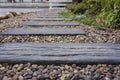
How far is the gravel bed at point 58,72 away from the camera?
5.28ft

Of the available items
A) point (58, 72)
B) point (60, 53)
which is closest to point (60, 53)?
point (60, 53)

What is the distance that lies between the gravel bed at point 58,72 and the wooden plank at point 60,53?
5 cm

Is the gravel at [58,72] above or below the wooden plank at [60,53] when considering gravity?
below

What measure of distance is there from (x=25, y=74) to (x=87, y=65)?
17.2 inches

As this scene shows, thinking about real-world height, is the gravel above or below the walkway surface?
below

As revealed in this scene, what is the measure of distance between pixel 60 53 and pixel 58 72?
0.38m

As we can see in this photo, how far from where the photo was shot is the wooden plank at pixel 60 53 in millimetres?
1886

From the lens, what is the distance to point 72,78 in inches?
63.1

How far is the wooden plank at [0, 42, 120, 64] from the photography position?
6.19ft

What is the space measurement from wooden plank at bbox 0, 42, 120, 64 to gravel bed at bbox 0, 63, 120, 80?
0.05 m

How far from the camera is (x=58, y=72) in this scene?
5.57ft

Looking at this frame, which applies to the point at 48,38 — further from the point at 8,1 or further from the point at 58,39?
the point at 8,1

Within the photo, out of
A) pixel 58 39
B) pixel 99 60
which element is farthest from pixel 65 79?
pixel 58 39

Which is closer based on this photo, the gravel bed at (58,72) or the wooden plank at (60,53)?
the gravel bed at (58,72)
